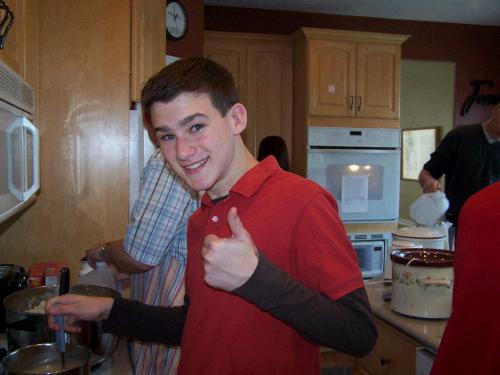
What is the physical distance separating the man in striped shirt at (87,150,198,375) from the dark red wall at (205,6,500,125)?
3316mm

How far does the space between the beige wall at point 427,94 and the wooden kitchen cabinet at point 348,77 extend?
3.20 feet

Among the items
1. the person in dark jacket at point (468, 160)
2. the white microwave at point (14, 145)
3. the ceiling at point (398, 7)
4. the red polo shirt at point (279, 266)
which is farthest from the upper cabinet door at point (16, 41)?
the ceiling at point (398, 7)

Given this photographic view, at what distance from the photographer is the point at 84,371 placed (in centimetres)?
108

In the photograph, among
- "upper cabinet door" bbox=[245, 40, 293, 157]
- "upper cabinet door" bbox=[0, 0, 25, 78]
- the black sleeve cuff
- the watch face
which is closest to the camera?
the black sleeve cuff

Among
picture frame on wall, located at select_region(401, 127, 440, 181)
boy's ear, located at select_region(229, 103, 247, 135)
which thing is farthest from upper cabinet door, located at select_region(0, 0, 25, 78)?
picture frame on wall, located at select_region(401, 127, 440, 181)

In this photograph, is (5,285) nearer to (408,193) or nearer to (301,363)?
(301,363)

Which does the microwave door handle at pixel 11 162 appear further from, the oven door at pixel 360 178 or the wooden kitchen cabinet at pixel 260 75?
the wooden kitchen cabinet at pixel 260 75

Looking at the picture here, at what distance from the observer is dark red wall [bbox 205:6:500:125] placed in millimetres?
4578

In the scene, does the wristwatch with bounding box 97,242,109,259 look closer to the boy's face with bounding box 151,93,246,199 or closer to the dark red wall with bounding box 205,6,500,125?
the boy's face with bounding box 151,93,246,199

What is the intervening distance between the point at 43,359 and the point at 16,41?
0.97 meters

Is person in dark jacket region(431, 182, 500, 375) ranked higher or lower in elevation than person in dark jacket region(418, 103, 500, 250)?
lower

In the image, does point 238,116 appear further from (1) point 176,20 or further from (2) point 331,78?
(2) point 331,78

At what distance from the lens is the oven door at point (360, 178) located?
399 centimetres

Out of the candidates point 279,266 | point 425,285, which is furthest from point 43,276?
point 425,285
